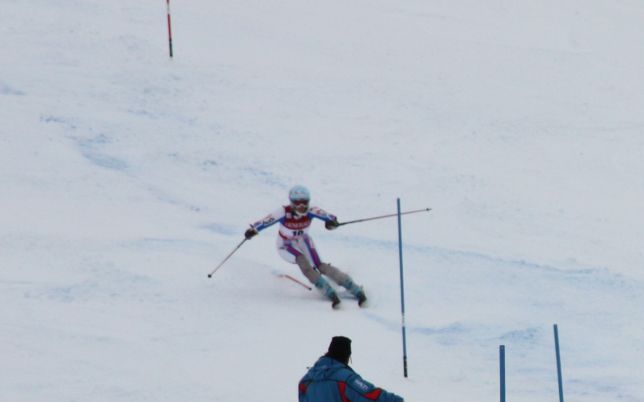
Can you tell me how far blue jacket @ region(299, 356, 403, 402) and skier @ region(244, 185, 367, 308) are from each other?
5.07 metres

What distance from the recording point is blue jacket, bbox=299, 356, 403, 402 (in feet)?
21.5

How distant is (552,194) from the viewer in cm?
1590

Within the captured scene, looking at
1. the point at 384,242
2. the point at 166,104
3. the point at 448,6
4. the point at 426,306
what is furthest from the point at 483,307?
the point at 448,6

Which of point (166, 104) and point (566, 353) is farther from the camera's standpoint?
point (166, 104)

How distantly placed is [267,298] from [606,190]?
20.2ft

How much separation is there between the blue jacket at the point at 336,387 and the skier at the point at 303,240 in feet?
16.6

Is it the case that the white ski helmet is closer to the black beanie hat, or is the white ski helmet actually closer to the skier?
the skier

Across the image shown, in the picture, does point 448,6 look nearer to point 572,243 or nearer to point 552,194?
point 552,194

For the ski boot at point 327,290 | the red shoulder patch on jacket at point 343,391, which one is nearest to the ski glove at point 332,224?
the ski boot at point 327,290

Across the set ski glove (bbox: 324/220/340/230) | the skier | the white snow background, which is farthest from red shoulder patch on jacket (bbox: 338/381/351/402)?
ski glove (bbox: 324/220/340/230)

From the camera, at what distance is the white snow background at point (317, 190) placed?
1080cm

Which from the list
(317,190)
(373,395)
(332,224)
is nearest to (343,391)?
(373,395)

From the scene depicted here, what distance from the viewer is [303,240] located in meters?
12.1

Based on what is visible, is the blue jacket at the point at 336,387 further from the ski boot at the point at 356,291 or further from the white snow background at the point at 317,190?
the ski boot at the point at 356,291
